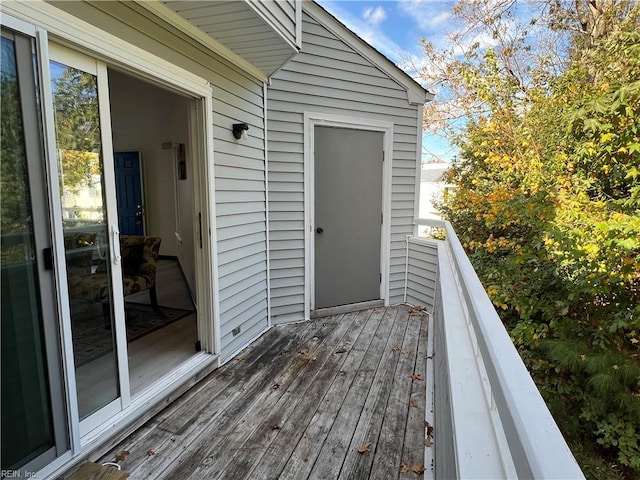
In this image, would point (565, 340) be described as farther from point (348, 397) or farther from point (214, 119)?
point (214, 119)

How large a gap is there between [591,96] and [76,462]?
4.75 metres

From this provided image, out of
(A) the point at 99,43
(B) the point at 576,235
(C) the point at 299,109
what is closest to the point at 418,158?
(C) the point at 299,109

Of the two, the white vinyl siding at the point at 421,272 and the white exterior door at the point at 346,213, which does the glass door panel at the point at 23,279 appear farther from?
the white vinyl siding at the point at 421,272

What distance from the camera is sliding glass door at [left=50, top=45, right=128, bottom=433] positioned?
5.72ft

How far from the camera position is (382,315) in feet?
14.1

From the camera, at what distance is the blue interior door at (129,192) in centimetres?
628

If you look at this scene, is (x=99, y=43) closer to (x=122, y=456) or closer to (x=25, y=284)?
(x=25, y=284)

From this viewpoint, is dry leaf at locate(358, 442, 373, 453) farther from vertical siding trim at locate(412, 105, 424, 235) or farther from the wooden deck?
vertical siding trim at locate(412, 105, 424, 235)

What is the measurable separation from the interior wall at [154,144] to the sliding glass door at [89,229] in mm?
3151

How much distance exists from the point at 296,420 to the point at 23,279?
1643 millimetres

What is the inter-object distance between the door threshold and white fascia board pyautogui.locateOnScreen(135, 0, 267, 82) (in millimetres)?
2566

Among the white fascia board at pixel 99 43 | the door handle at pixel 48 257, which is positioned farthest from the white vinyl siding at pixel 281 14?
the door handle at pixel 48 257

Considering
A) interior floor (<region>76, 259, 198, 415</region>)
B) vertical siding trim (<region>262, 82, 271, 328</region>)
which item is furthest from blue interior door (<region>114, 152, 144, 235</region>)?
vertical siding trim (<region>262, 82, 271, 328</region>)

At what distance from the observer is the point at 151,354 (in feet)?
9.64
